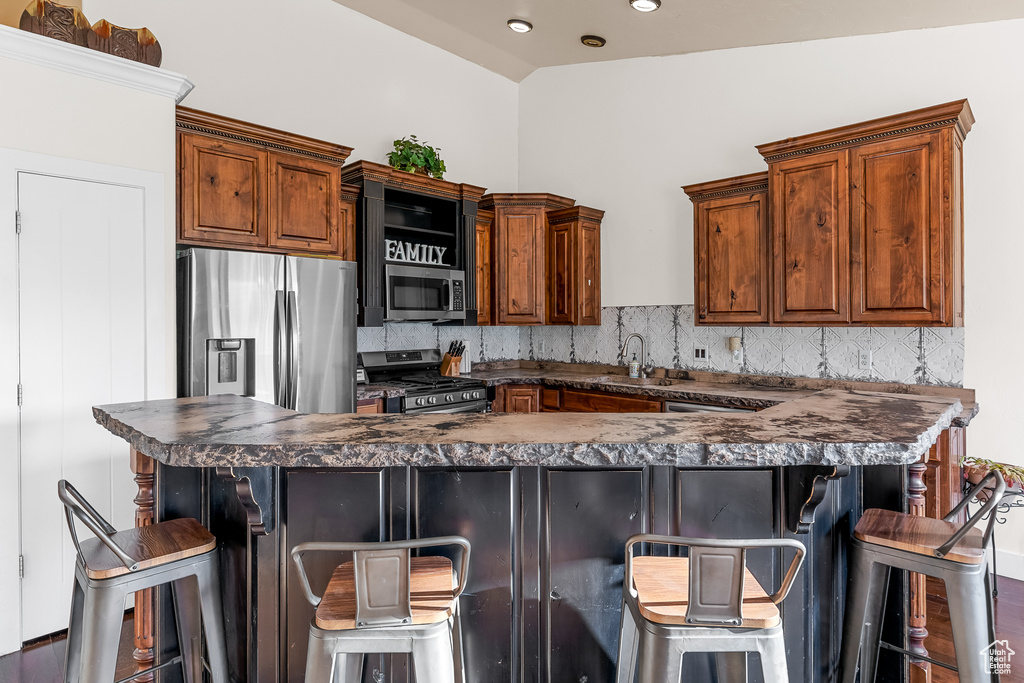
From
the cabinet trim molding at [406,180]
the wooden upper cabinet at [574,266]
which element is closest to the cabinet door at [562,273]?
the wooden upper cabinet at [574,266]

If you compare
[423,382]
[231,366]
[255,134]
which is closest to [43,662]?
[231,366]

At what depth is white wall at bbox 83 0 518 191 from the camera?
348cm

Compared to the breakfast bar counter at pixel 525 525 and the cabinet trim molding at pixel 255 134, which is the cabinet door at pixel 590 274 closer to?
the cabinet trim molding at pixel 255 134

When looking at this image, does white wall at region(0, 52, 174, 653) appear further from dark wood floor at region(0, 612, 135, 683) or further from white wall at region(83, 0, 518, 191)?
white wall at region(83, 0, 518, 191)

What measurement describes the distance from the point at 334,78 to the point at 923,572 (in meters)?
4.33

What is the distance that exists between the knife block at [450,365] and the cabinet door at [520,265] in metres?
0.47

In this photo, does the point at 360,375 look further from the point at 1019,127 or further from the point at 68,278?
the point at 1019,127

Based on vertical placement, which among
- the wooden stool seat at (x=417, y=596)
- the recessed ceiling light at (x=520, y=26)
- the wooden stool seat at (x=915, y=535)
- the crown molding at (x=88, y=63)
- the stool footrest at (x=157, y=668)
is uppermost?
the recessed ceiling light at (x=520, y=26)

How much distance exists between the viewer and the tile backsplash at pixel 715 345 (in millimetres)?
3369

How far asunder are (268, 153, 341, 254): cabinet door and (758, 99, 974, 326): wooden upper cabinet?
8.83 feet

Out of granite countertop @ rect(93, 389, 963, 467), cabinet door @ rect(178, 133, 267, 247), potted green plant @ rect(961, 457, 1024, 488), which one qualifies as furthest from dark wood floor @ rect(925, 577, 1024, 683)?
cabinet door @ rect(178, 133, 267, 247)

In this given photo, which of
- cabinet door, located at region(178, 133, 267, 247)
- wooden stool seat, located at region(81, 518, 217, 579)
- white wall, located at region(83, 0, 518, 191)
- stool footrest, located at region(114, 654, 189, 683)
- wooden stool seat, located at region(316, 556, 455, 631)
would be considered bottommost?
stool footrest, located at region(114, 654, 189, 683)

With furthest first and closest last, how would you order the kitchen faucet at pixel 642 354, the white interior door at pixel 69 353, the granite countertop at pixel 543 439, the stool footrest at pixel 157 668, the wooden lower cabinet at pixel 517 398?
the kitchen faucet at pixel 642 354, the wooden lower cabinet at pixel 517 398, the white interior door at pixel 69 353, the stool footrest at pixel 157 668, the granite countertop at pixel 543 439

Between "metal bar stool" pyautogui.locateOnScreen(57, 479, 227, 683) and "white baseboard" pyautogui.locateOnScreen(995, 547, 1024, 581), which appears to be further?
"white baseboard" pyautogui.locateOnScreen(995, 547, 1024, 581)
